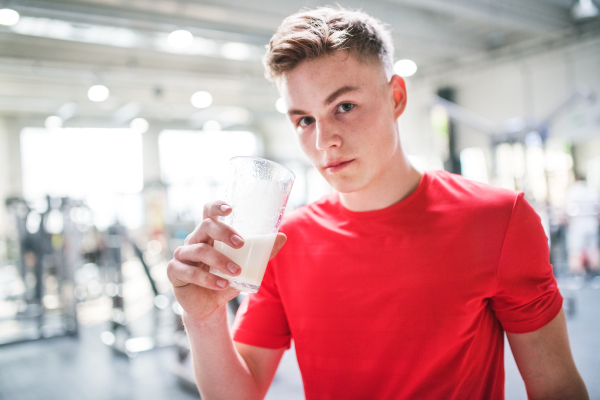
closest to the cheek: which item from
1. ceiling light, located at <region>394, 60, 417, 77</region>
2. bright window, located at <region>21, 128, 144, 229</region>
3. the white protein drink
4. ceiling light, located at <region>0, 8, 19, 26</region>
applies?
the white protein drink

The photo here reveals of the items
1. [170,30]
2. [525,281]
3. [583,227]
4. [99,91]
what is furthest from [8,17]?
[583,227]

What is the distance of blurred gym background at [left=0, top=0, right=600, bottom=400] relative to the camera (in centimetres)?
455

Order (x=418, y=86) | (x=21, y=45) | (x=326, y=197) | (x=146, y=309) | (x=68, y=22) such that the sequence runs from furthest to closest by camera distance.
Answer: (x=418, y=86) → (x=21, y=45) → (x=146, y=309) → (x=68, y=22) → (x=326, y=197)

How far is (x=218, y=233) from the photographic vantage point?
0.78m

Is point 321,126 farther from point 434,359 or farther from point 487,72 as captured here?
point 487,72

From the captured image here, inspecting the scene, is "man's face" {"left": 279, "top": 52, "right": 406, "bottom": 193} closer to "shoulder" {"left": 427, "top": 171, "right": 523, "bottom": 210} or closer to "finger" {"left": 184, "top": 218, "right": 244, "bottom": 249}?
"shoulder" {"left": 427, "top": 171, "right": 523, "bottom": 210}

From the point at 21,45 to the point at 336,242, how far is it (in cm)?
856

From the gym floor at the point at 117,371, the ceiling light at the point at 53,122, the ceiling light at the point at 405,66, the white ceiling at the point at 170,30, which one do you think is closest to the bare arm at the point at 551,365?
the gym floor at the point at 117,371

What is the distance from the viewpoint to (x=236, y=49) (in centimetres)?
686

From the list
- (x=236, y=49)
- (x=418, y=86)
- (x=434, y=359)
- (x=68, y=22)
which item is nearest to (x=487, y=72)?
(x=418, y=86)

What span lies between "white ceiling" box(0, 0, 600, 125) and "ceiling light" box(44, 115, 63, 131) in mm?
218

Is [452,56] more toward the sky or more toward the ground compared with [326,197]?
more toward the sky

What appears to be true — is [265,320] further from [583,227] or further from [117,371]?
[583,227]

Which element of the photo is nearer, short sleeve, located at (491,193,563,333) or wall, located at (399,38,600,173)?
short sleeve, located at (491,193,563,333)
